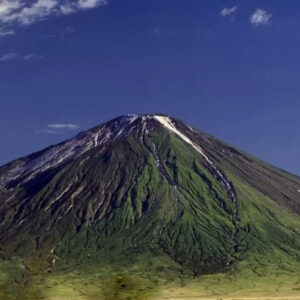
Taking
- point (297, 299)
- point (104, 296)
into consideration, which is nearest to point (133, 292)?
point (104, 296)

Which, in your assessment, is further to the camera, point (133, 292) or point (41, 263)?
point (133, 292)

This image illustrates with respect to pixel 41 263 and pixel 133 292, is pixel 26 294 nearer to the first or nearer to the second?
pixel 41 263

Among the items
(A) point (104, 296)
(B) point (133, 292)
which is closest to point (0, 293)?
(A) point (104, 296)

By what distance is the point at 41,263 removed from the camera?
61.0 m

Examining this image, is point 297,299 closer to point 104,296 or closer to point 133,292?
point 133,292

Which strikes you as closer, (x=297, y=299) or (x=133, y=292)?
(x=133, y=292)

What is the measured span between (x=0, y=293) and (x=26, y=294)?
2.22 m

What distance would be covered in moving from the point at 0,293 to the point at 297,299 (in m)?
155

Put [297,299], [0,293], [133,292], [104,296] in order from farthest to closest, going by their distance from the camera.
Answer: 1. [297,299]
2. [133,292]
3. [104,296]
4. [0,293]

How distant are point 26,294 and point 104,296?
837 centimetres

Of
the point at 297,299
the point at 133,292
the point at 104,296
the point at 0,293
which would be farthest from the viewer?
the point at 297,299

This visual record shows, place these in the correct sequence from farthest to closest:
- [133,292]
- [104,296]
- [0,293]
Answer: [133,292] < [104,296] < [0,293]

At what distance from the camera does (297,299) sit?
200 m

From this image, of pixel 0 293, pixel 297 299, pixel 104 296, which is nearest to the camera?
pixel 0 293
